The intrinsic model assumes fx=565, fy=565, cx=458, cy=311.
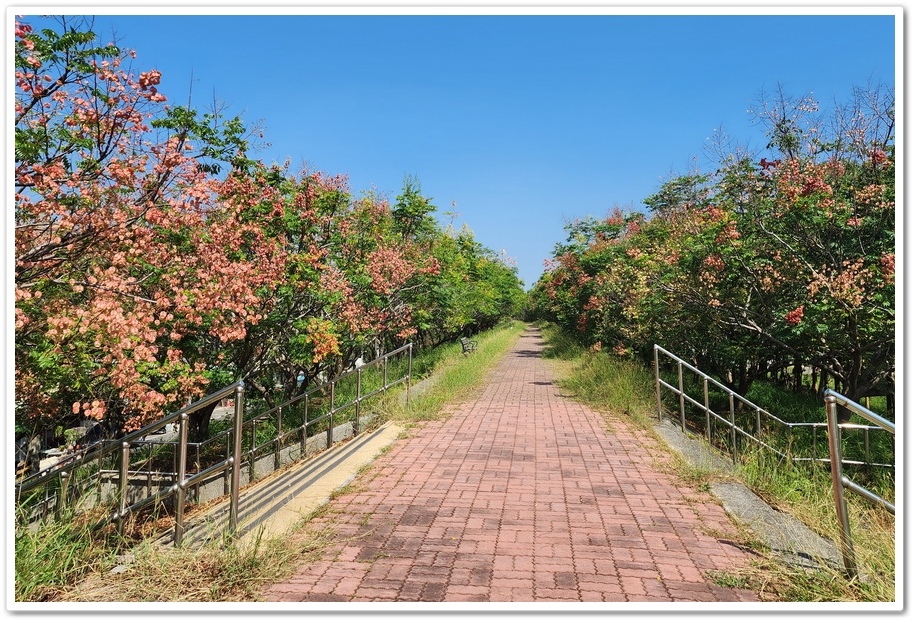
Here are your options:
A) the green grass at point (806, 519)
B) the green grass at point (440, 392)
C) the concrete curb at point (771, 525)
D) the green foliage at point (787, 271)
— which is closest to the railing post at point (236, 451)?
the green grass at point (806, 519)

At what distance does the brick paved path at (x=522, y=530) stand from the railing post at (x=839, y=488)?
566 millimetres

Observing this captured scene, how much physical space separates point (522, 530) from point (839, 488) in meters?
1.97

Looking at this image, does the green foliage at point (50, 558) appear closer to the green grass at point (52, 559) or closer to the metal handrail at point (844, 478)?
the green grass at point (52, 559)

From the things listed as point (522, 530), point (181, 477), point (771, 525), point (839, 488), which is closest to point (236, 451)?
point (181, 477)

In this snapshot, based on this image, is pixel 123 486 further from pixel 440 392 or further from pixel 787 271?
pixel 787 271

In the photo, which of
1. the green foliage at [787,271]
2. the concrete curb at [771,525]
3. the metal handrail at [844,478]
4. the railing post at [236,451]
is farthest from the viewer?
the green foliage at [787,271]

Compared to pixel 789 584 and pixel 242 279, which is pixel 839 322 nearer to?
pixel 789 584

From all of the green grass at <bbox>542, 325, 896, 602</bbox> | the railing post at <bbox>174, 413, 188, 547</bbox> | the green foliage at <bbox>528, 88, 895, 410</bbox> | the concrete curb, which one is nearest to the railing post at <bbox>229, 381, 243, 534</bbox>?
the railing post at <bbox>174, 413, 188, 547</bbox>

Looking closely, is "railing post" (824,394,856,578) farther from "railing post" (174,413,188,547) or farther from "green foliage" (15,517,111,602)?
"green foliage" (15,517,111,602)

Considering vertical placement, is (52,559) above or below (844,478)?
below

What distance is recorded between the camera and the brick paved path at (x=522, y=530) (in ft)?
10.2

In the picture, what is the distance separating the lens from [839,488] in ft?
10.7

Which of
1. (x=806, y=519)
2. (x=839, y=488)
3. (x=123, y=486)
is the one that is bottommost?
(x=806, y=519)
